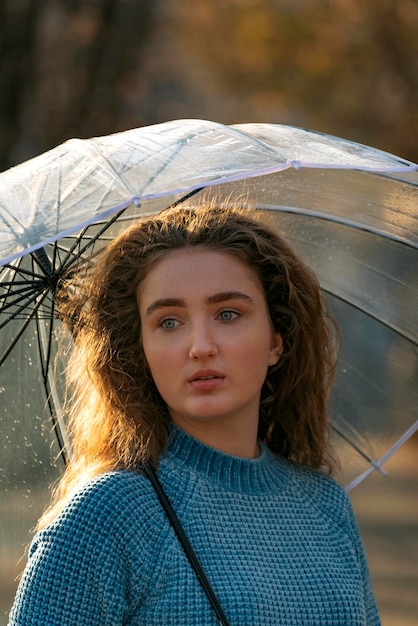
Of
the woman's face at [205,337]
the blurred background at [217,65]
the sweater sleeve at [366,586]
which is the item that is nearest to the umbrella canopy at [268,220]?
the woman's face at [205,337]

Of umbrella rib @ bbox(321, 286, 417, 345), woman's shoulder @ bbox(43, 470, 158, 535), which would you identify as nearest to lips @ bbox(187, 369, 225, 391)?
woman's shoulder @ bbox(43, 470, 158, 535)

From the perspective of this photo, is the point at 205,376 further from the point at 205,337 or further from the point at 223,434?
the point at 223,434

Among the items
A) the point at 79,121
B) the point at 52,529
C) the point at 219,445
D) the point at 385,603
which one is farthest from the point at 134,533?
the point at 79,121

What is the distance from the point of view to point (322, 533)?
3002 millimetres

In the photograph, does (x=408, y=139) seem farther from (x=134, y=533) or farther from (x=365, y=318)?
(x=134, y=533)

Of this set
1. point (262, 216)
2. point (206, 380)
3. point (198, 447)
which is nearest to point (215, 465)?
point (198, 447)

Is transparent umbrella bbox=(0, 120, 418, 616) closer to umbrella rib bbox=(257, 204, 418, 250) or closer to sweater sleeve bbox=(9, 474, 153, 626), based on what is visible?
umbrella rib bbox=(257, 204, 418, 250)

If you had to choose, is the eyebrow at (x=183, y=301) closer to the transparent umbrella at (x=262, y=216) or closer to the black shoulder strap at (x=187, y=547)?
the transparent umbrella at (x=262, y=216)

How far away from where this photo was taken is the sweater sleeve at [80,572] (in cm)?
252

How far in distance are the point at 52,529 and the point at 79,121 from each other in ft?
42.0

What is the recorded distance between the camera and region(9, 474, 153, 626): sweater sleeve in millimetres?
2520

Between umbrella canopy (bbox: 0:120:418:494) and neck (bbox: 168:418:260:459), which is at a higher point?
umbrella canopy (bbox: 0:120:418:494)

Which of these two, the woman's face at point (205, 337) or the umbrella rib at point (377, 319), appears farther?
the umbrella rib at point (377, 319)

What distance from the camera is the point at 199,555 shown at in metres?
2.67
